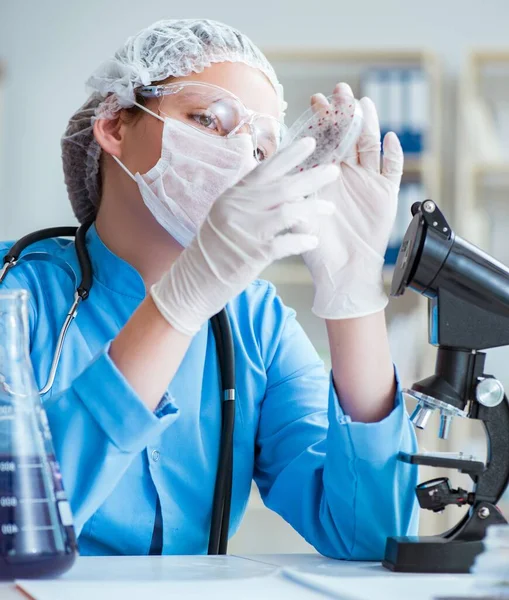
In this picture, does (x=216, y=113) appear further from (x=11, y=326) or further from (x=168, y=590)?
(x=168, y=590)

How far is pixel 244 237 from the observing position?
928mm

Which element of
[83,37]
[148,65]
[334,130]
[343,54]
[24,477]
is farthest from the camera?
[83,37]

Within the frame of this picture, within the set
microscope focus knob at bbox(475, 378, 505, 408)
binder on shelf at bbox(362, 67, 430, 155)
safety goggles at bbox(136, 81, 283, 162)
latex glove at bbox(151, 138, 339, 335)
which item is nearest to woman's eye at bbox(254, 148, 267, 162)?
safety goggles at bbox(136, 81, 283, 162)

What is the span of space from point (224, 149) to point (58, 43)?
267 centimetres

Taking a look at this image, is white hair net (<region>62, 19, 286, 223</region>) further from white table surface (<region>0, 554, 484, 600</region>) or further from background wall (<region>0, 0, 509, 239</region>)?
background wall (<region>0, 0, 509, 239</region>)

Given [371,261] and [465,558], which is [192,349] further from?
[465,558]

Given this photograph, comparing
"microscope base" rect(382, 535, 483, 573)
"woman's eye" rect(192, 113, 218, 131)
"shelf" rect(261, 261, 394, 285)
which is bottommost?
"shelf" rect(261, 261, 394, 285)

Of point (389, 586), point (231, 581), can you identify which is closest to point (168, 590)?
point (231, 581)

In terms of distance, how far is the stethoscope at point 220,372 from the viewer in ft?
4.02

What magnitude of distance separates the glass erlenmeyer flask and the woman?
132 millimetres

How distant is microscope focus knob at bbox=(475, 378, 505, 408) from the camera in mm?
937

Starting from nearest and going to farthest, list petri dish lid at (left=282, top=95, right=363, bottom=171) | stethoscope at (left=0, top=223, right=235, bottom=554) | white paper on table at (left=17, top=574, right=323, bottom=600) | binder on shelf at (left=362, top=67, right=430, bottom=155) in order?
white paper on table at (left=17, top=574, right=323, bottom=600) → petri dish lid at (left=282, top=95, right=363, bottom=171) → stethoscope at (left=0, top=223, right=235, bottom=554) → binder on shelf at (left=362, top=67, right=430, bottom=155)

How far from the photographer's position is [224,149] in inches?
50.3

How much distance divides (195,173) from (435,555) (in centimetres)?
67
